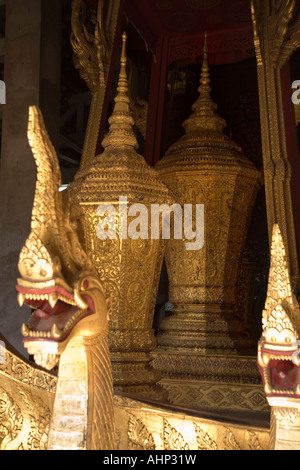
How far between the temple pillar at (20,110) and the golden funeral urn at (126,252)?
57.1 inches

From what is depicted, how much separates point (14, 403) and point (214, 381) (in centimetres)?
140

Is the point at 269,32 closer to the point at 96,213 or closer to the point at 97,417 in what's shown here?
the point at 96,213

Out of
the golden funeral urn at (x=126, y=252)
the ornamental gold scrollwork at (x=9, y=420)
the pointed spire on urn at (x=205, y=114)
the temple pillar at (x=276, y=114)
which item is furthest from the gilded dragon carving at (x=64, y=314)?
the pointed spire on urn at (x=205, y=114)

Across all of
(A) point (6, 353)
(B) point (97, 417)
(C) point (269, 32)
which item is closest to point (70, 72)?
(C) point (269, 32)

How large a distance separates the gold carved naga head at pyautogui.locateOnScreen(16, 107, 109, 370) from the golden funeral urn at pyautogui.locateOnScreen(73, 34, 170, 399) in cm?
96

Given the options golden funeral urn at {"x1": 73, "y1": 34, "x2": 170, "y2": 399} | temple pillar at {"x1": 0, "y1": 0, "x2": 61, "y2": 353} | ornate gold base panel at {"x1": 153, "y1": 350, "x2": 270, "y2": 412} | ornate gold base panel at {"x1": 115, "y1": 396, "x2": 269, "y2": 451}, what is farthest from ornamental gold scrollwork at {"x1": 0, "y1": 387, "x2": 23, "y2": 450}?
temple pillar at {"x1": 0, "y1": 0, "x2": 61, "y2": 353}

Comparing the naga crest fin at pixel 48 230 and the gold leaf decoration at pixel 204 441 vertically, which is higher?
the naga crest fin at pixel 48 230

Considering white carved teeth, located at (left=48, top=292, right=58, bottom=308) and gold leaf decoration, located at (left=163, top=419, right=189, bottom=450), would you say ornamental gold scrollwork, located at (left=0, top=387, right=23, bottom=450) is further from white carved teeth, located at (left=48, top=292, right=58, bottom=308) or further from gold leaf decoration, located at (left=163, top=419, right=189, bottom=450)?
white carved teeth, located at (left=48, top=292, right=58, bottom=308)

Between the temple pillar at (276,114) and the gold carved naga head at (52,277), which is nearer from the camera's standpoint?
the gold carved naga head at (52,277)

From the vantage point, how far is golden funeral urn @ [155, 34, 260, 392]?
11.0ft

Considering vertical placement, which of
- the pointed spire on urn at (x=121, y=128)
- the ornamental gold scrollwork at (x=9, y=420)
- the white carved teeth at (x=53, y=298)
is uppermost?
the pointed spire on urn at (x=121, y=128)

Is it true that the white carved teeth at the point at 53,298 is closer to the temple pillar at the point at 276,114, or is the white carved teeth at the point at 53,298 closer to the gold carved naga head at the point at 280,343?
the gold carved naga head at the point at 280,343

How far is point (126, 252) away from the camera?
8.46ft

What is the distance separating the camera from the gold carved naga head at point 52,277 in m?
1.44
